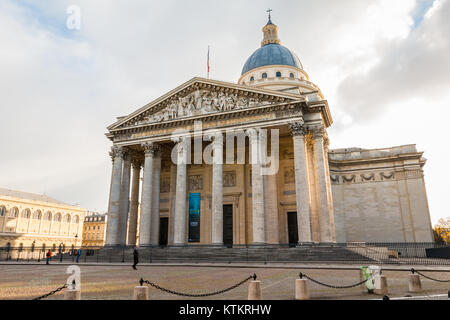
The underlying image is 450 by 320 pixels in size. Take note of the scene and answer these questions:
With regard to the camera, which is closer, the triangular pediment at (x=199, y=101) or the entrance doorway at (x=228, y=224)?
the triangular pediment at (x=199, y=101)

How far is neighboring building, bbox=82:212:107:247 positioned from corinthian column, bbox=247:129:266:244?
70575 millimetres

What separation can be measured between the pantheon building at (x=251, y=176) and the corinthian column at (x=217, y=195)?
9 cm

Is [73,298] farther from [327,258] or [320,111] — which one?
[320,111]

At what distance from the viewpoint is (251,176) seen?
109 ft

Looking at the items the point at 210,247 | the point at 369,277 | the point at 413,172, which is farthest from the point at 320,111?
the point at 369,277

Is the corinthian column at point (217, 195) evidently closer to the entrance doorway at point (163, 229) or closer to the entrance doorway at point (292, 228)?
the entrance doorway at point (292, 228)

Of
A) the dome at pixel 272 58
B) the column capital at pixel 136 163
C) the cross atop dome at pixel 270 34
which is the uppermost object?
the cross atop dome at pixel 270 34

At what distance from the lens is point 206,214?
34.0 meters

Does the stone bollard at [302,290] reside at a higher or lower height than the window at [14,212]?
lower

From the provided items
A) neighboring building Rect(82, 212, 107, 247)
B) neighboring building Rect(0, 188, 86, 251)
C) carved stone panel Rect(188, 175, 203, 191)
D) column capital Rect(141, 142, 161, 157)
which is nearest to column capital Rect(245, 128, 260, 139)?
carved stone panel Rect(188, 175, 203, 191)

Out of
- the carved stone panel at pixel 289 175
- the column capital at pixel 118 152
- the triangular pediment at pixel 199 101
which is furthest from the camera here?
the column capital at pixel 118 152

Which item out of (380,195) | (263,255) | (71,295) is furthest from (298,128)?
(71,295)

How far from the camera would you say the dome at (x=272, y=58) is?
4794cm

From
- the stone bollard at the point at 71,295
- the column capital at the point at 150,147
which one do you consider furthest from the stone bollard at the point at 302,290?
the column capital at the point at 150,147
